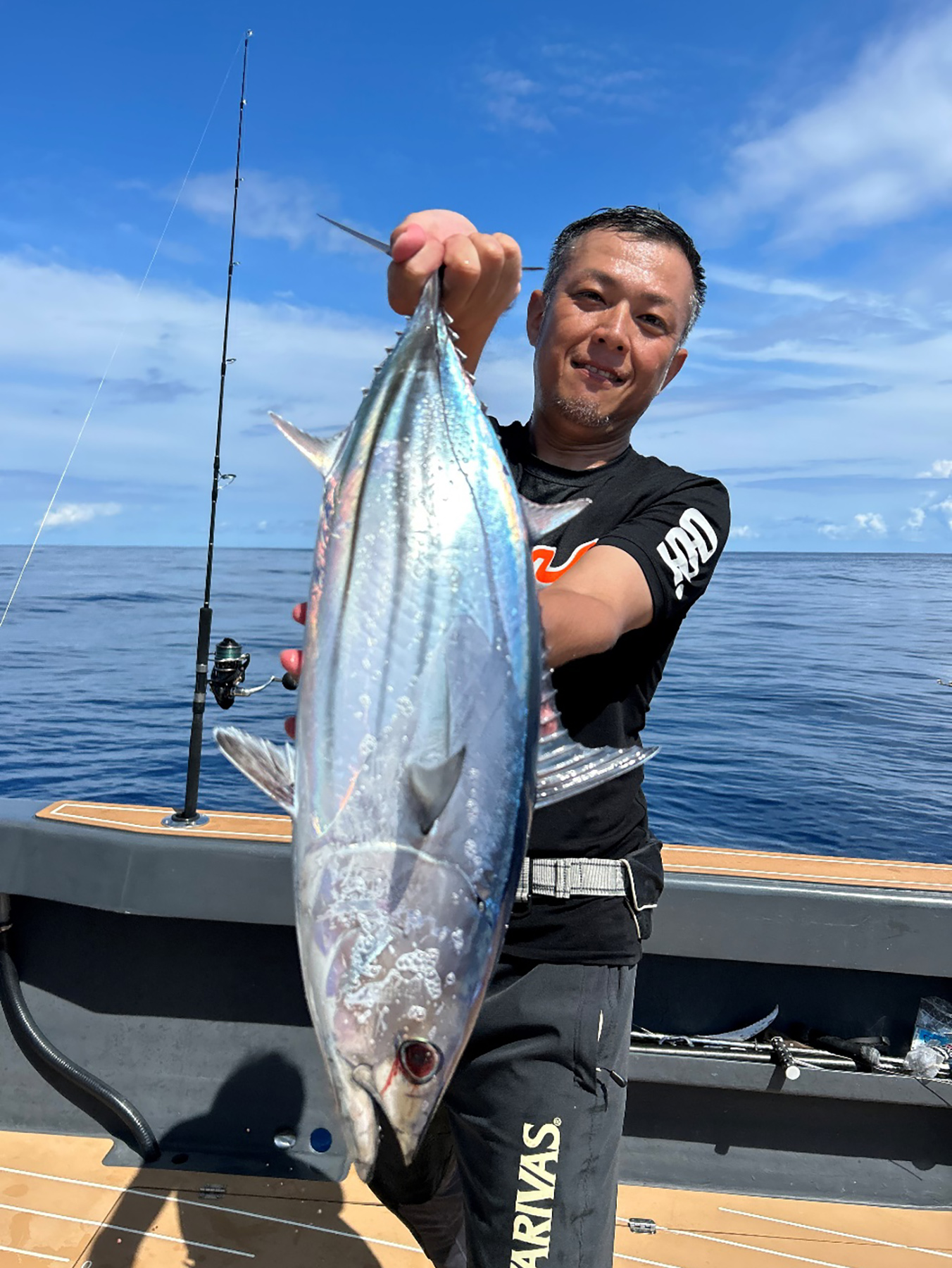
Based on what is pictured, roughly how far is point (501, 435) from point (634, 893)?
1.14 m

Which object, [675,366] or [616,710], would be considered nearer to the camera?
[616,710]

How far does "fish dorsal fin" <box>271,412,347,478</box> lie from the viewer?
1200 millimetres

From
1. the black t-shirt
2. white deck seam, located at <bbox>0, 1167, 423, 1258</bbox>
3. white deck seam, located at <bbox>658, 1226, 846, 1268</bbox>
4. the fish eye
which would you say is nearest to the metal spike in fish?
the fish eye

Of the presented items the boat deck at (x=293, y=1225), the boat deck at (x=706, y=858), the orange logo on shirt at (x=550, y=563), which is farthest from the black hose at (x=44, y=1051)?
the orange logo on shirt at (x=550, y=563)

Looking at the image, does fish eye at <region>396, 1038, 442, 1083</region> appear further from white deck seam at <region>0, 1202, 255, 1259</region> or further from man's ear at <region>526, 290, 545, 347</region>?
white deck seam at <region>0, 1202, 255, 1259</region>

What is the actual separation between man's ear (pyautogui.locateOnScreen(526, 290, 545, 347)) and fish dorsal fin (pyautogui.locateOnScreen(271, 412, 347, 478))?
40.0 inches

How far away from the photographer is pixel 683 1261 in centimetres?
288

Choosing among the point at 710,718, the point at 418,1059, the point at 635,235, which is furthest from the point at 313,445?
the point at 710,718

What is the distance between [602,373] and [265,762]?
1.22 m

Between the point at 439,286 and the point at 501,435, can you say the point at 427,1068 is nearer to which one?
the point at 439,286

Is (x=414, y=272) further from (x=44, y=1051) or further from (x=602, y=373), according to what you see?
(x=44, y=1051)

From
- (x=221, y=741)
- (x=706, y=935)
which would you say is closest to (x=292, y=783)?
(x=221, y=741)

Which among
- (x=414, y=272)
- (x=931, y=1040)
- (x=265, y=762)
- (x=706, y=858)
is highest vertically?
(x=414, y=272)

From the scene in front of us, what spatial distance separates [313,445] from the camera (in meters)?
1.22
